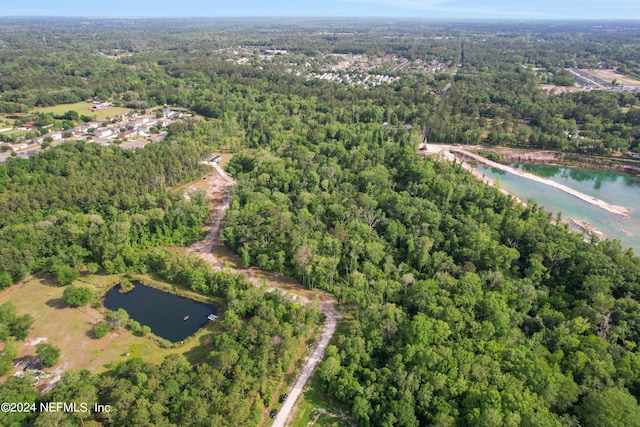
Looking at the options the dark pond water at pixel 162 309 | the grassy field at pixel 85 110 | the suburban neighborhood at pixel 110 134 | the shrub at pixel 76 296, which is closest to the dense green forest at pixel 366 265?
the dark pond water at pixel 162 309

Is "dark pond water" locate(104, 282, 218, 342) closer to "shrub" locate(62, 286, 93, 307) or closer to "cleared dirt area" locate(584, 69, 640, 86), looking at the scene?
"shrub" locate(62, 286, 93, 307)

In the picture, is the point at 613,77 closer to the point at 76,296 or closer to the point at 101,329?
the point at 101,329

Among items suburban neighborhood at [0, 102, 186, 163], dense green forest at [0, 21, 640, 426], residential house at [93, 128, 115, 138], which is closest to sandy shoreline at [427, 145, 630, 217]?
dense green forest at [0, 21, 640, 426]

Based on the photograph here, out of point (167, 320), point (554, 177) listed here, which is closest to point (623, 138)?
point (554, 177)

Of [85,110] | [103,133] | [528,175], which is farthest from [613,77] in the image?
[85,110]

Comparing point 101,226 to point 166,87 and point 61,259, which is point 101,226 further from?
point 166,87

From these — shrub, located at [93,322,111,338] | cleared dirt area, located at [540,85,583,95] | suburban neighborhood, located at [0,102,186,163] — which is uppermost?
cleared dirt area, located at [540,85,583,95]
